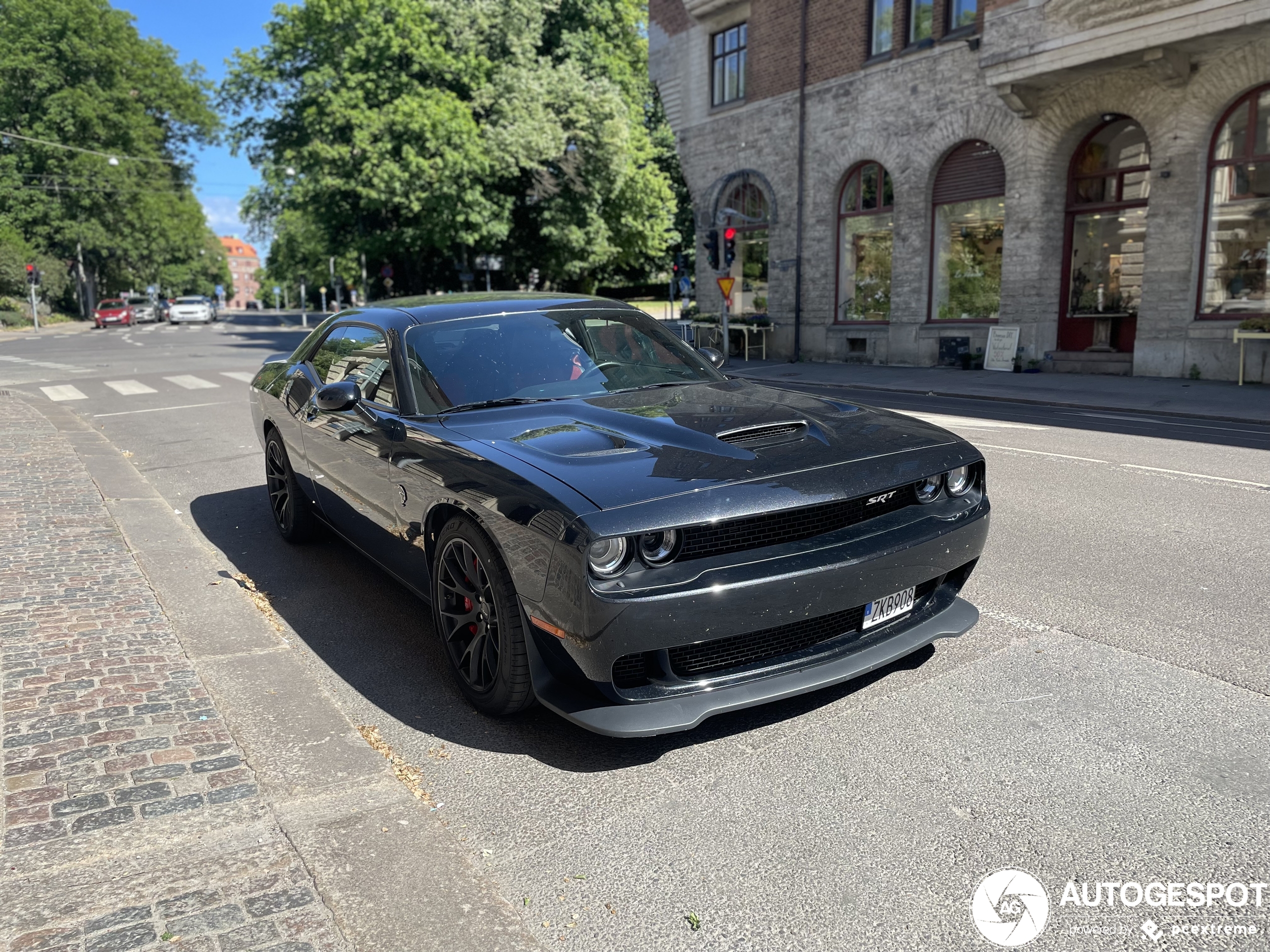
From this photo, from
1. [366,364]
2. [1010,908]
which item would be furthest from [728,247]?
[1010,908]

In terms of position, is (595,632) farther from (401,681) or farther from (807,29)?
(807,29)

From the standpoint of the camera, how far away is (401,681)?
4.00 meters

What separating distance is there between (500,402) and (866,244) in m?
20.0

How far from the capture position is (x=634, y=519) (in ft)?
9.50

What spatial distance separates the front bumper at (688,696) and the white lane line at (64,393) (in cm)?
1532

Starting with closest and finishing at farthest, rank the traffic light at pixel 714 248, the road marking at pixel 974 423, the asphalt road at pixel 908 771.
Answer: the asphalt road at pixel 908 771
the road marking at pixel 974 423
the traffic light at pixel 714 248

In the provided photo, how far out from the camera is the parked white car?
56.8 meters

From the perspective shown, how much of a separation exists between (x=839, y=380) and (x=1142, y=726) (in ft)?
52.0

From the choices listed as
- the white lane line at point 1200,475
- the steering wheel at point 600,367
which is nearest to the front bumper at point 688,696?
the steering wheel at point 600,367

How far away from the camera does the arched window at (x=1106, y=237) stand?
17.6m

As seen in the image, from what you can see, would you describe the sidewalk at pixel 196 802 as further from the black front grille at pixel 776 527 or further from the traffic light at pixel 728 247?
the traffic light at pixel 728 247

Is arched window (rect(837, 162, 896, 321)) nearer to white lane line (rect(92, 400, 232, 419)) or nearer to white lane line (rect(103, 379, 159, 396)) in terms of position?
white lane line (rect(92, 400, 232, 419))

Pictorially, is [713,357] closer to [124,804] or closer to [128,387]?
[124,804]

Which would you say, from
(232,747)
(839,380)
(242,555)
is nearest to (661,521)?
(232,747)
